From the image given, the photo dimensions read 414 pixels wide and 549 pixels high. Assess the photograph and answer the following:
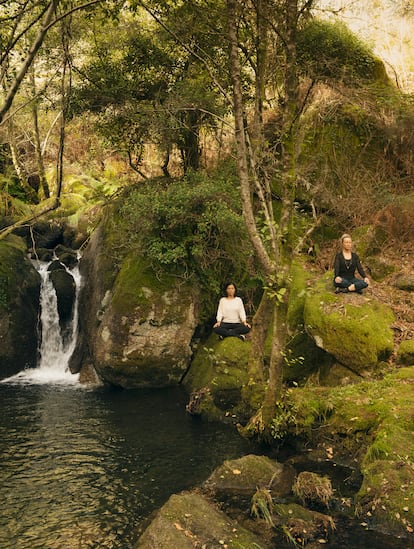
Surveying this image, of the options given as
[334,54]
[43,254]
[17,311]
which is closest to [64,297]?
[17,311]

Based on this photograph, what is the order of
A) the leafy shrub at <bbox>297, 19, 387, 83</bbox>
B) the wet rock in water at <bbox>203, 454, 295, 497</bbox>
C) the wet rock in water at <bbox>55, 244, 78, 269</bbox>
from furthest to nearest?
Result: the wet rock in water at <bbox>55, 244, 78, 269</bbox>
the leafy shrub at <bbox>297, 19, 387, 83</bbox>
the wet rock in water at <bbox>203, 454, 295, 497</bbox>

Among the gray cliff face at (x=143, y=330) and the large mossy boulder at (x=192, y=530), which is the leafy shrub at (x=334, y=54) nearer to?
the gray cliff face at (x=143, y=330)

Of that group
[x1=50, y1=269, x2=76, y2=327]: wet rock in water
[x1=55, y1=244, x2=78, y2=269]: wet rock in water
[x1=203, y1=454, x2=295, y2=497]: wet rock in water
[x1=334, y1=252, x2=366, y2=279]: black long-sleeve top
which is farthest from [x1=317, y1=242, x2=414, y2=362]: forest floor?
[x1=55, y1=244, x2=78, y2=269]: wet rock in water

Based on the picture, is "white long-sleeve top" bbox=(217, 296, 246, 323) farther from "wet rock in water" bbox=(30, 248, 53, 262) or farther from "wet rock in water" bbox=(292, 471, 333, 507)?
"wet rock in water" bbox=(30, 248, 53, 262)

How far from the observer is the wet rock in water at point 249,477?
7.96 meters

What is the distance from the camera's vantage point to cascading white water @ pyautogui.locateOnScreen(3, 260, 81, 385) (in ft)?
48.8

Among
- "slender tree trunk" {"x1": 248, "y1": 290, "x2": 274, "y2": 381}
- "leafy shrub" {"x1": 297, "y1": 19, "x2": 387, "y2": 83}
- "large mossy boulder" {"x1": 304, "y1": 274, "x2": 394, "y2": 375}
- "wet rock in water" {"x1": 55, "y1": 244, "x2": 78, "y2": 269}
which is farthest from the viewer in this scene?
"wet rock in water" {"x1": 55, "y1": 244, "x2": 78, "y2": 269}

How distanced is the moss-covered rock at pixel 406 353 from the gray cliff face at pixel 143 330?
17.7 feet

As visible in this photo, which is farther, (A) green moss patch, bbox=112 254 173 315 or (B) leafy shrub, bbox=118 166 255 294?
(A) green moss patch, bbox=112 254 173 315

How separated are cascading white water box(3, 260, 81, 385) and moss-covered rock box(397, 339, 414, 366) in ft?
28.2

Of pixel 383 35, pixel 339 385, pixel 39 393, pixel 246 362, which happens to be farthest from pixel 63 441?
pixel 383 35

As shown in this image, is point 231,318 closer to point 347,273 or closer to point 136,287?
point 136,287

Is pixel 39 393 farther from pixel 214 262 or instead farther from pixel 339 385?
pixel 339 385

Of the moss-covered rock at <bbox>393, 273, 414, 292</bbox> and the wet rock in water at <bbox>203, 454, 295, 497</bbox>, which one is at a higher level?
the moss-covered rock at <bbox>393, 273, 414, 292</bbox>
